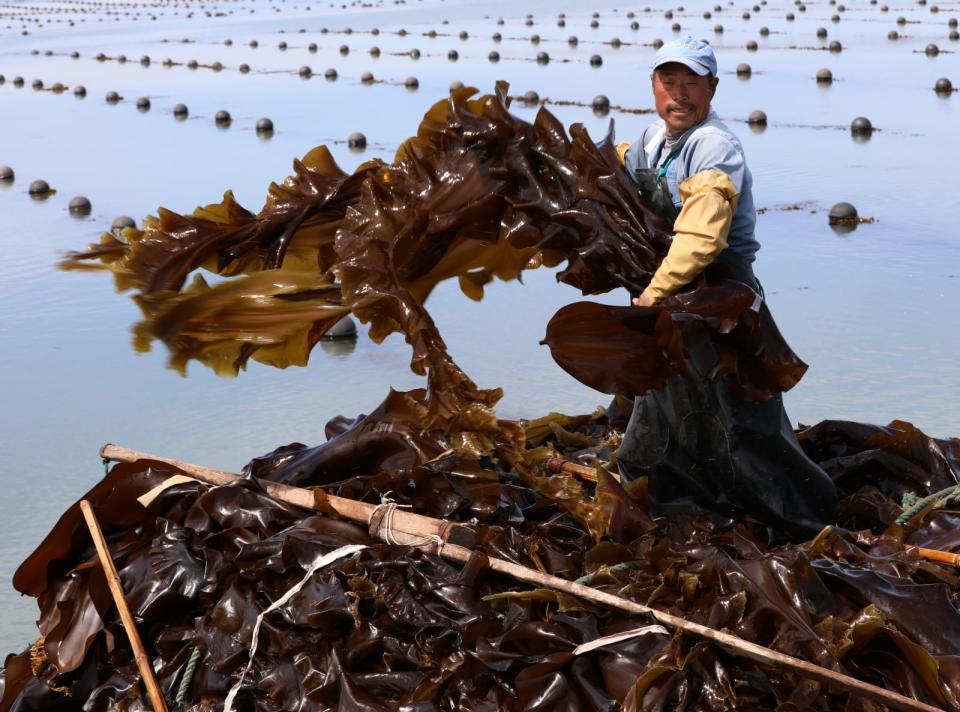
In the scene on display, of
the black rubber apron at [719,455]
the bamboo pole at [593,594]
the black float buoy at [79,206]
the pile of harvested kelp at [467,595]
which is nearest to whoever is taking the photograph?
the bamboo pole at [593,594]

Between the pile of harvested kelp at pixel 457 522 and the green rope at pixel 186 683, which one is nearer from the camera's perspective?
the pile of harvested kelp at pixel 457 522

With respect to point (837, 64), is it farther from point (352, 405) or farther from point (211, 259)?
point (211, 259)

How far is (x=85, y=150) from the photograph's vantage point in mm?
13320

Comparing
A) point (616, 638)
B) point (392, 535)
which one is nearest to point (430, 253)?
point (392, 535)

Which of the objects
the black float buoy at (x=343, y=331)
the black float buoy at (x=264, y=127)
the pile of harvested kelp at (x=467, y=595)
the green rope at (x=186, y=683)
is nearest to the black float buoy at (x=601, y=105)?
the black float buoy at (x=264, y=127)

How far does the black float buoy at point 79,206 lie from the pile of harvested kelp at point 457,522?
6.69 m

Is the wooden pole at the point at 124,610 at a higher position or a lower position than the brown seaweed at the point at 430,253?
lower

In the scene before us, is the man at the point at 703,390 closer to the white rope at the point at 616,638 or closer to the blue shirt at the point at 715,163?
the blue shirt at the point at 715,163

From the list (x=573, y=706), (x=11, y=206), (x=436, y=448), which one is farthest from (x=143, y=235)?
(x=11, y=206)

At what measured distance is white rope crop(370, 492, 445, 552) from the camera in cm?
333

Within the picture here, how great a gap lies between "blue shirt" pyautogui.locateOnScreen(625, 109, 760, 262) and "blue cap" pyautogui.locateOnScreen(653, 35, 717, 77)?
0.45ft

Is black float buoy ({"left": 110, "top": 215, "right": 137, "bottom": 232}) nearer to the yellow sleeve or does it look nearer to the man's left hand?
the man's left hand

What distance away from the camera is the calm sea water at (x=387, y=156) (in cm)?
557

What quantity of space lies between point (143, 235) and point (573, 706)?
1.97 metres
